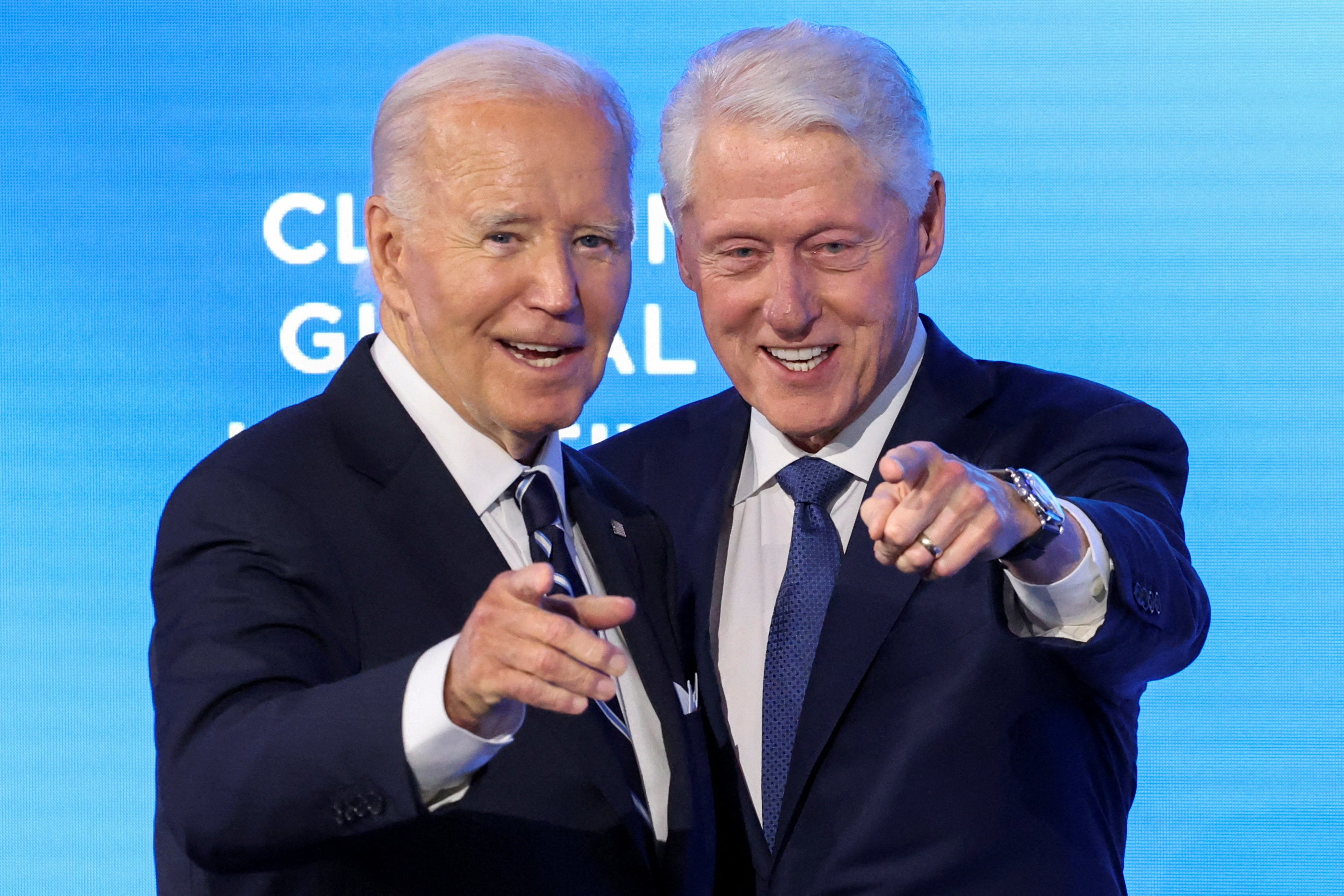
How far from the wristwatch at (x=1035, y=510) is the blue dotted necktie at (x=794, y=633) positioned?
20.3 inches

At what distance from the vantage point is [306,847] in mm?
1440

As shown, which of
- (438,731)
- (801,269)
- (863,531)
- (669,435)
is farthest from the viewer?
(669,435)

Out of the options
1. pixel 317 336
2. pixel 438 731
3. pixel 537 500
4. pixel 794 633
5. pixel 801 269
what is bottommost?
pixel 438 731

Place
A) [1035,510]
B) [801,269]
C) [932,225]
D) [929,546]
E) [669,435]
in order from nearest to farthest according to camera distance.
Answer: [929,546] < [1035,510] < [801,269] < [932,225] < [669,435]

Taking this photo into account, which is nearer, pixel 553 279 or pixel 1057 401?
pixel 553 279

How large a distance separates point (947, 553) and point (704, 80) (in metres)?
1.11

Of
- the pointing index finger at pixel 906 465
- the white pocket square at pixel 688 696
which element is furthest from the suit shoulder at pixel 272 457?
the pointing index finger at pixel 906 465

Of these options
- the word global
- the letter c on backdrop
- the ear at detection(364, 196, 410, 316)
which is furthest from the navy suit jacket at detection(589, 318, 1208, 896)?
the letter c on backdrop

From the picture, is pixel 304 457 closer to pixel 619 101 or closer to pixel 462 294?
pixel 462 294

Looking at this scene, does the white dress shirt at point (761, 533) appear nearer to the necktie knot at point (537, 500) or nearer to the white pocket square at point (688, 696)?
the white pocket square at point (688, 696)

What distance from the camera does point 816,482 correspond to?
2.35 metres

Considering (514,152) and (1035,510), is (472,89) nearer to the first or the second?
(514,152)

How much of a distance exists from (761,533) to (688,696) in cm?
42

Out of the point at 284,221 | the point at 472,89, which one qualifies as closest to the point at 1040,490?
the point at 472,89
